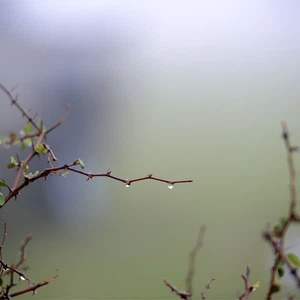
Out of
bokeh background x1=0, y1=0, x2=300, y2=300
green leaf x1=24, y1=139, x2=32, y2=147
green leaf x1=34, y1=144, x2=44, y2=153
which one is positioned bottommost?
green leaf x1=34, y1=144, x2=44, y2=153

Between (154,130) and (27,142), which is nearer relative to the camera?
(27,142)

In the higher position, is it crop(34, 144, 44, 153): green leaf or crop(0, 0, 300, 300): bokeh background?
crop(0, 0, 300, 300): bokeh background

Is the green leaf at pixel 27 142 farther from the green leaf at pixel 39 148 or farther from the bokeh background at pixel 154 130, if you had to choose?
the bokeh background at pixel 154 130

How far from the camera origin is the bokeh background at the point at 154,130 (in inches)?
40.8

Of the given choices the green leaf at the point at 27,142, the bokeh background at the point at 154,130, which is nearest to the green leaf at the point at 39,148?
the green leaf at the point at 27,142

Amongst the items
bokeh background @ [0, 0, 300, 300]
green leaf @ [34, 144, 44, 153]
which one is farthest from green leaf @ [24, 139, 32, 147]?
bokeh background @ [0, 0, 300, 300]

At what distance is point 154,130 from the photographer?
1136mm

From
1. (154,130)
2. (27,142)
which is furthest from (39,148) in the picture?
(154,130)

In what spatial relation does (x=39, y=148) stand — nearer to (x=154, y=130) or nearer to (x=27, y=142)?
(x=27, y=142)

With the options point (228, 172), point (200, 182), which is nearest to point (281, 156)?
point (228, 172)

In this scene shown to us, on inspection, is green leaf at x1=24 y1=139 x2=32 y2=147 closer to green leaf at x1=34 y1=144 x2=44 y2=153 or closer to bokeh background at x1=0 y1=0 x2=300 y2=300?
green leaf at x1=34 y1=144 x2=44 y2=153

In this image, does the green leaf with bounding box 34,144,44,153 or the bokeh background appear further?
the bokeh background

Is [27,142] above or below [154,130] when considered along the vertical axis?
below

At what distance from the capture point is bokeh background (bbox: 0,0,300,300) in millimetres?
1037
